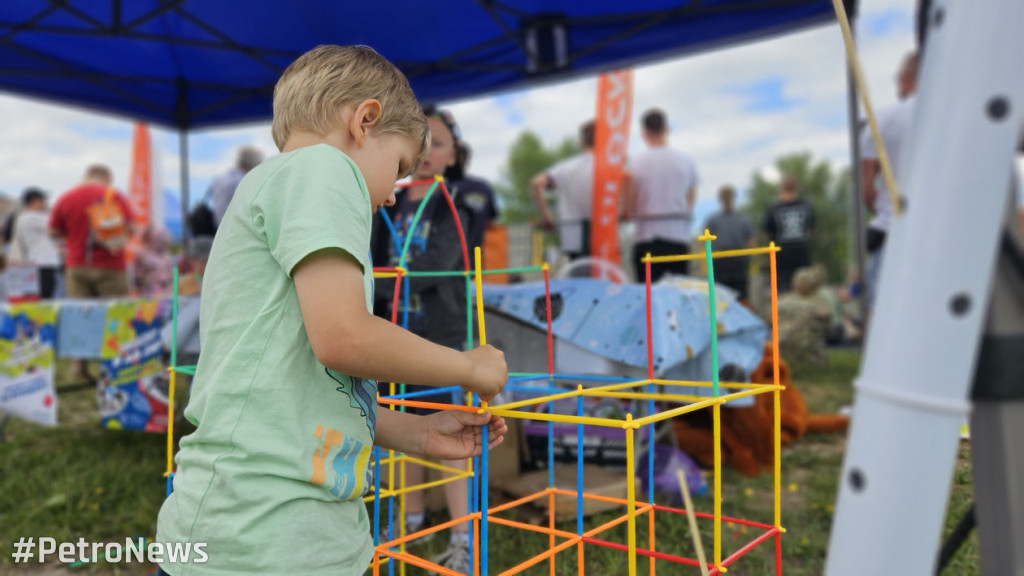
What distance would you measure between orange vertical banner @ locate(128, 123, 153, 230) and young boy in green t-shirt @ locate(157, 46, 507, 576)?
10195 mm

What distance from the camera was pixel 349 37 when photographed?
4.16 metres

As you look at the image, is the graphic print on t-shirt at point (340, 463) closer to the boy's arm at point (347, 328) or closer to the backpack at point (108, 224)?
the boy's arm at point (347, 328)

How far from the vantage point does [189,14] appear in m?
3.93

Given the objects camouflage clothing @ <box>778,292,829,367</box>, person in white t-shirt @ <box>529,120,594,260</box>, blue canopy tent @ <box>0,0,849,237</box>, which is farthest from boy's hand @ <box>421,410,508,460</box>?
camouflage clothing @ <box>778,292,829,367</box>

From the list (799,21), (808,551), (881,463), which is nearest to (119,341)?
(808,551)

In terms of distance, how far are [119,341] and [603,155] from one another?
10.1 feet

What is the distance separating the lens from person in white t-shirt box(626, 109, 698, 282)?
3.95 m

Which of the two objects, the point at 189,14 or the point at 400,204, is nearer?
the point at 400,204

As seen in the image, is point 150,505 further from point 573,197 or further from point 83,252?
point 573,197

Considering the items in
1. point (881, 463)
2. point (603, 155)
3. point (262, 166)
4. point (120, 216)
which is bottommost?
point (881, 463)

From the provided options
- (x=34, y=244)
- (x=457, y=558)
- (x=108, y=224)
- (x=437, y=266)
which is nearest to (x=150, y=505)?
(x=457, y=558)

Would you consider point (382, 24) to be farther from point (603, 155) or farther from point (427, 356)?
point (427, 356)

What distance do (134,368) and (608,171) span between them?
3.01m

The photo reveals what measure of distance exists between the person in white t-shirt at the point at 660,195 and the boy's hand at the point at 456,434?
2.93m
